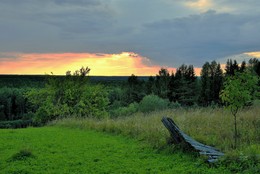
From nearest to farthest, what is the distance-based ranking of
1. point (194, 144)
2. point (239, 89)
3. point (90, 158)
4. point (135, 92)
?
point (90, 158), point (194, 144), point (239, 89), point (135, 92)

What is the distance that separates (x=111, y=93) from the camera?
99.5 m

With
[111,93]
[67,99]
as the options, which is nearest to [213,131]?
[67,99]

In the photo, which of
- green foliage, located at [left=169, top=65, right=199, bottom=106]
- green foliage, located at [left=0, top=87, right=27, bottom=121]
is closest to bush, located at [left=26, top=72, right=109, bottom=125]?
green foliage, located at [left=169, top=65, right=199, bottom=106]

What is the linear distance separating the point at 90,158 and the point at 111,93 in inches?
3537

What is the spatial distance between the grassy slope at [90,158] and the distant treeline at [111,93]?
4964 millimetres

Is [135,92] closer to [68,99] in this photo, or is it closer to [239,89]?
[68,99]

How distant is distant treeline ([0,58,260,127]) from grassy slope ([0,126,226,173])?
195 inches

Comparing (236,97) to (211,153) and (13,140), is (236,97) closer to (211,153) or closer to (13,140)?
(211,153)

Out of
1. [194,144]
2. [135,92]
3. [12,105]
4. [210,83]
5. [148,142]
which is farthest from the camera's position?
[12,105]

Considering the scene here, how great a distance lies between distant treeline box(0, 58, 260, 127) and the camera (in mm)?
28859

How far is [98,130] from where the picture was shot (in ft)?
53.0

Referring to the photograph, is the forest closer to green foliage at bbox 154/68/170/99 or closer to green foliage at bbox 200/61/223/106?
green foliage at bbox 200/61/223/106

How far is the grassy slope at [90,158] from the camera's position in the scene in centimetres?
842

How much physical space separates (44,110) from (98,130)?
13.2 metres
